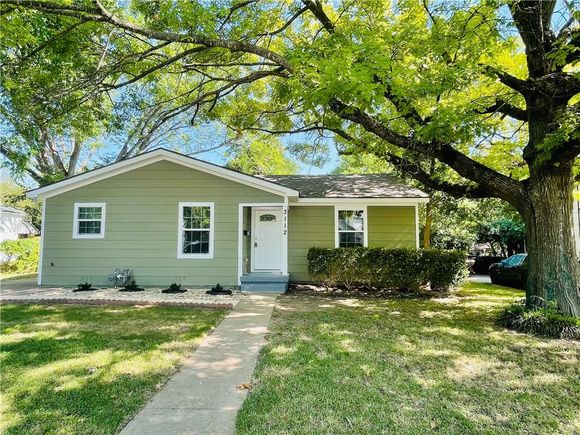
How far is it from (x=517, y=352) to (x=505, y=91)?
557 cm

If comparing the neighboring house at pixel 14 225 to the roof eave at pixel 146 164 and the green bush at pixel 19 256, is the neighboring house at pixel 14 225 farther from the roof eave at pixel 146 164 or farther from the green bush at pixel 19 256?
the roof eave at pixel 146 164

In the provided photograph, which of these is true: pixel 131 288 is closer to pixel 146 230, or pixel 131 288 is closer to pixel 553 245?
pixel 146 230

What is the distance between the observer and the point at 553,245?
20.1ft

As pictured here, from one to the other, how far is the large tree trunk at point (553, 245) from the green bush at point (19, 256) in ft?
63.4

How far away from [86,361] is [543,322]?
7162 millimetres

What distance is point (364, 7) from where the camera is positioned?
7.78 m

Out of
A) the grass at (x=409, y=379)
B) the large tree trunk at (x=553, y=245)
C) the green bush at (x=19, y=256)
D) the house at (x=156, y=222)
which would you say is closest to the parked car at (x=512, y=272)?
the large tree trunk at (x=553, y=245)

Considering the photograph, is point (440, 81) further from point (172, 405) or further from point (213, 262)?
point (213, 262)

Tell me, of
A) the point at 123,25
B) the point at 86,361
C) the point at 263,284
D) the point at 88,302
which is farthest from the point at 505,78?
the point at 88,302

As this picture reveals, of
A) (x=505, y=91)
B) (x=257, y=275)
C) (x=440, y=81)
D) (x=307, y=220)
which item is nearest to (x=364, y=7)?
(x=440, y=81)

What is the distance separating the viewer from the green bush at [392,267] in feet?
31.9

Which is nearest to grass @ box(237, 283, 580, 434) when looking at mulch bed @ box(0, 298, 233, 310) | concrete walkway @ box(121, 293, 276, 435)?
concrete walkway @ box(121, 293, 276, 435)

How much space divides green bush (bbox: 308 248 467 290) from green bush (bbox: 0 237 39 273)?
14203mm

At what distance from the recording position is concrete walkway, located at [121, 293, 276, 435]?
2.93m
